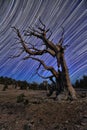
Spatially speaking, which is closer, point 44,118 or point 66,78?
point 44,118

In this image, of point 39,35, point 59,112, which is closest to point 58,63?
point 39,35

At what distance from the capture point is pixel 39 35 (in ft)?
78.5

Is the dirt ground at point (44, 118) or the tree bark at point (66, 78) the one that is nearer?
the dirt ground at point (44, 118)

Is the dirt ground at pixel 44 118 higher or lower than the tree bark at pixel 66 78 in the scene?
lower

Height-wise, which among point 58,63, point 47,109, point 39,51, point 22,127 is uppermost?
point 39,51

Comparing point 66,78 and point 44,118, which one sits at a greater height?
point 66,78

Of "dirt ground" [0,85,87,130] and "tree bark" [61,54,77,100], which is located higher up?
"tree bark" [61,54,77,100]

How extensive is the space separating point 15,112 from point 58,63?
22.9ft

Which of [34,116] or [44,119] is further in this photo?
[34,116]

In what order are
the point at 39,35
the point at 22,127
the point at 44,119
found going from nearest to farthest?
the point at 22,127
the point at 44,119
the point at 39,35

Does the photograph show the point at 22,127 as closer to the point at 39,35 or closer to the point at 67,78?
the point at 67,78

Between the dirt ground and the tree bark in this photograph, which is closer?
the dirt ground

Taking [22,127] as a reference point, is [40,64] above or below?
above

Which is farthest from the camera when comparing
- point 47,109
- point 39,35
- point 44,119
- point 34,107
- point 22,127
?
point 39,35
